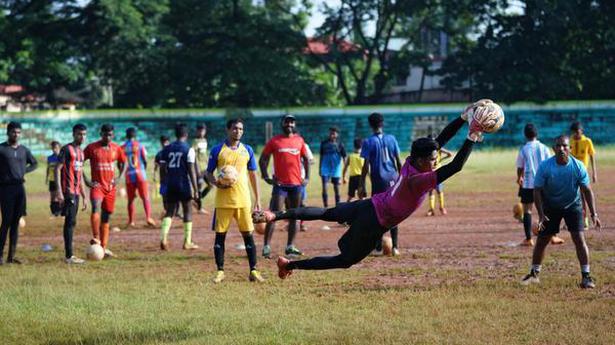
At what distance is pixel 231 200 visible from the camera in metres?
12.5

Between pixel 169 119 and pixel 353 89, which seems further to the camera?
pixel 353 89

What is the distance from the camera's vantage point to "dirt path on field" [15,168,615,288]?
1295cm

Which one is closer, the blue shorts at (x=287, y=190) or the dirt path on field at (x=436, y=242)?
the dirt path on field at (x=436, y=242)

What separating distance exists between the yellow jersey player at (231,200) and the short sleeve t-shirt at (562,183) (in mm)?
4010

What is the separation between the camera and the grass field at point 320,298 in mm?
9055

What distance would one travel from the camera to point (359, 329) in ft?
30.1

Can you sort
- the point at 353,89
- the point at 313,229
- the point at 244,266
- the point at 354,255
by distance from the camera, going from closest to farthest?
the point at 354,255, the point at 244,266, the point at 313,229, the point at 353,89

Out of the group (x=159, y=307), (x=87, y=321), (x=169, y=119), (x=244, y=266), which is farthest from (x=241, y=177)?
(x=169, y=119)

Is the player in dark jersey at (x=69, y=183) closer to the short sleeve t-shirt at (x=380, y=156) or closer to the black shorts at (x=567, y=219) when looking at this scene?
the short sleeve t-shirt at (x=380, y=156)

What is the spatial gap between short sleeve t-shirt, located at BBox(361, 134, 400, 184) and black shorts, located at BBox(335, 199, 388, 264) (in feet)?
15.6

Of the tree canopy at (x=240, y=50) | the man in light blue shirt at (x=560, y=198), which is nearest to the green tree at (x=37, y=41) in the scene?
the tree canopy at (x=240, y=50)

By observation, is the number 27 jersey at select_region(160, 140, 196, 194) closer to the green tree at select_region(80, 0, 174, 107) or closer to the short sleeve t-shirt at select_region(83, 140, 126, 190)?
the short sleeve t-shirt at select_region(83, 140, 126, 190)

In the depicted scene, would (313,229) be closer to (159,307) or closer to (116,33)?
(159,307)

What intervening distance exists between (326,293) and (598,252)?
17.4ft
